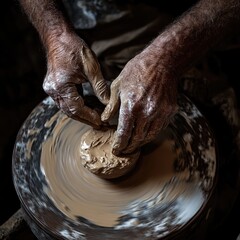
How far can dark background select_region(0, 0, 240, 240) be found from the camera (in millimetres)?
2322

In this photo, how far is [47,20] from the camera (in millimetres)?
1619

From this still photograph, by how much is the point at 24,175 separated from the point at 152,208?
0.43 metres

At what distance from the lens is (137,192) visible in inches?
60.0

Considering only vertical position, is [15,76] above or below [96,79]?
below

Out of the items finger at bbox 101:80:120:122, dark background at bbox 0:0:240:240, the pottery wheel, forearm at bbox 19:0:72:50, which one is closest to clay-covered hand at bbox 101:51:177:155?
finger at bbox 101:80:120:122

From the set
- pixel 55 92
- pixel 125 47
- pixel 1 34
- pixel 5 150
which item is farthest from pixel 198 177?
pixel 1 34

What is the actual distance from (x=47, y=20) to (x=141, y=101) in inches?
18.8

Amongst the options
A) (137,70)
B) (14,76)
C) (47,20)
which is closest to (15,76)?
(14,76)

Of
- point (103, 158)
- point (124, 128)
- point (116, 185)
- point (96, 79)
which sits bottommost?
point (116, 185)

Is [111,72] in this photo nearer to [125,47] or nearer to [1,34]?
[125,47]

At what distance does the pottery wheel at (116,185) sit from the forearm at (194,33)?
0.82 feet

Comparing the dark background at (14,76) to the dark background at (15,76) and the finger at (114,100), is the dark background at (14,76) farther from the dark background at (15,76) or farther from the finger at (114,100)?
the finger at (114,100)

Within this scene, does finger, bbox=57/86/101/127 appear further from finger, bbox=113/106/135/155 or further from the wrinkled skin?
finger, bbox=113/106/135/155

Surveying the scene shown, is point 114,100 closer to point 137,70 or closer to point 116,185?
point 137,70
